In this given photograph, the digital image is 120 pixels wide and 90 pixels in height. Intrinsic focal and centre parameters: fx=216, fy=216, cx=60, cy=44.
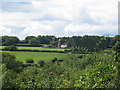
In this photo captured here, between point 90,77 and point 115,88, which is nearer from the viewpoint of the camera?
point 90,77

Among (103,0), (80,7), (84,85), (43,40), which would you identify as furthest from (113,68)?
(43,40)

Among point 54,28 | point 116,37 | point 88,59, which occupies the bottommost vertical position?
point 88,59

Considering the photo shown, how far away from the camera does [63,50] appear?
1661 centimetres

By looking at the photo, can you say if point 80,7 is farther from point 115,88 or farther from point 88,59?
point 88,59

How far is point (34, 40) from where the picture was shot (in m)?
19.4

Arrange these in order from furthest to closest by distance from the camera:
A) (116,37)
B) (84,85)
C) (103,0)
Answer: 1. (103,0)
2. (116,37)
3. (84,85)

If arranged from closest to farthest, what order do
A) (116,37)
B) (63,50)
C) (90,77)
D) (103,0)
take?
(90,77) → (116,37) → (103,0) → (63,50)

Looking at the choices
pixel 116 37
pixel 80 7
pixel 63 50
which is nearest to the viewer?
pixel 116 37

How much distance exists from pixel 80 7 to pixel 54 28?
3.25m

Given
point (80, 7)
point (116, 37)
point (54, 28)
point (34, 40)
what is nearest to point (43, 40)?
point (34, 40)

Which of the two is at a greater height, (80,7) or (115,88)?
(80,7)

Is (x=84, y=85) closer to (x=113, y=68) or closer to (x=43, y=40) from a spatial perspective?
(x=113, y=68)

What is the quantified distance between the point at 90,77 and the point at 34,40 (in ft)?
59.0

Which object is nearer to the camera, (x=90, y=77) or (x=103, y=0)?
(x=90, y=77)
